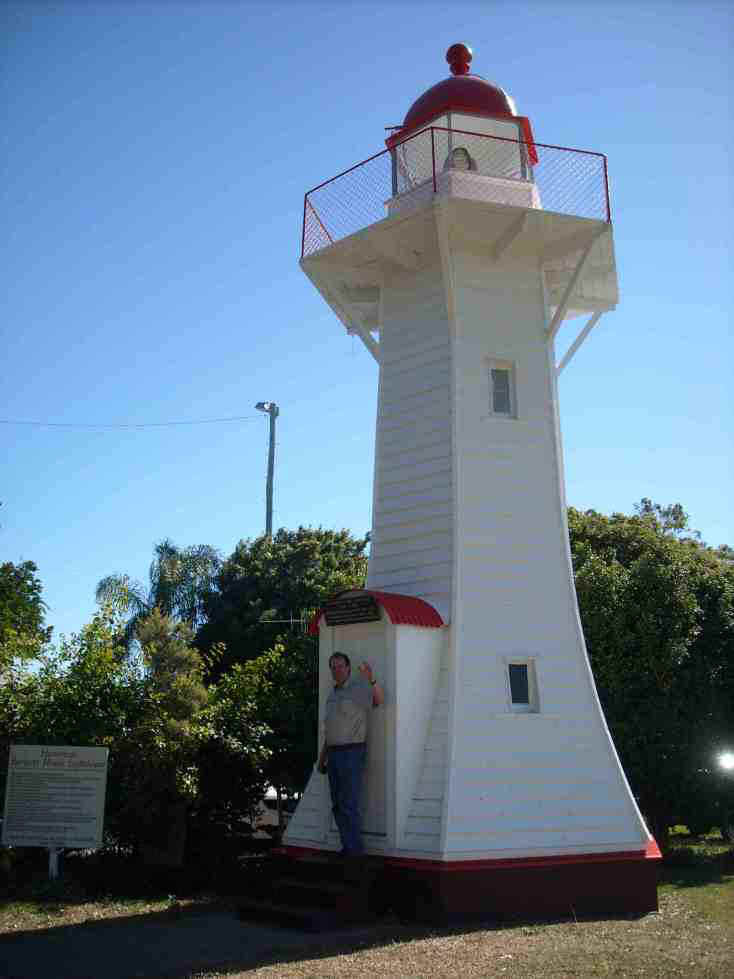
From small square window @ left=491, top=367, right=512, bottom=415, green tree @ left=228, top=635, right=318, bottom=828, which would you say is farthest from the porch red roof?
green tree @ left=228, top=635, right=318, bottom=828

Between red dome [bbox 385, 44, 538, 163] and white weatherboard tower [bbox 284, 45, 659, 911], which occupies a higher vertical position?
red dome [bbox 385, 44, 538, 163]

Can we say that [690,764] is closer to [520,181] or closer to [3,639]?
[520,181]

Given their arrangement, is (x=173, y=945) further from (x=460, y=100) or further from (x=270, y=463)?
(x=270, y=463)

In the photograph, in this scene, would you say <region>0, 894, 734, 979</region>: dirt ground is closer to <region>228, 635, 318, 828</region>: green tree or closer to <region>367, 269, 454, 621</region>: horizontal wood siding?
<region>367, 269, 454, 621</region>: horizontal wood siding

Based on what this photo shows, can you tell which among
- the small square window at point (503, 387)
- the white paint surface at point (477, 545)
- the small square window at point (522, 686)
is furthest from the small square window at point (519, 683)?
the small square window at point (503, 387)

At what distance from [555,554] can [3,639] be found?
728 centimetres

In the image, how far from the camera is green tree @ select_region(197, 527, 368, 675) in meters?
28.4

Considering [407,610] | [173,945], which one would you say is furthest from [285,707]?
[173,945]

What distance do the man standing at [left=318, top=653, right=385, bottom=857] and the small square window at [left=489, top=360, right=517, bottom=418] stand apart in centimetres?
363

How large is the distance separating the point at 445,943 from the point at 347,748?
2247 mm

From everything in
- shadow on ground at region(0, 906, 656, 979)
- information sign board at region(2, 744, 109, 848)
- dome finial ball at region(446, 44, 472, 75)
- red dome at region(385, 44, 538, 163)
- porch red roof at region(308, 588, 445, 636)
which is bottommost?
shadow on ground at region(0, 906, 656, 979)

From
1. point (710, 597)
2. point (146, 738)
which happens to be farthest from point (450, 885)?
point (710, 597)

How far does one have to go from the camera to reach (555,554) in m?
10.9

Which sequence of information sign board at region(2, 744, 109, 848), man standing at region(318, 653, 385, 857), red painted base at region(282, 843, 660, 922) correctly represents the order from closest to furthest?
red painted base at region(282, 843, 660, 922)
man standing at region(318, 653, 385, 857)
information sign board at region(2, 744, 109, 848)
